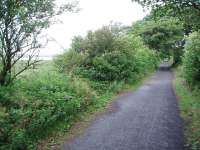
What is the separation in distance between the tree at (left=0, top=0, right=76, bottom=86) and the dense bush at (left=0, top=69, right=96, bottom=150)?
2.36 feet

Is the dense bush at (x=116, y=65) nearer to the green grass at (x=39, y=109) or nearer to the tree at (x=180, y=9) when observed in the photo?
the green grass at (x=39, y=109)

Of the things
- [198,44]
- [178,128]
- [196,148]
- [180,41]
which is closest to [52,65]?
[198,44]

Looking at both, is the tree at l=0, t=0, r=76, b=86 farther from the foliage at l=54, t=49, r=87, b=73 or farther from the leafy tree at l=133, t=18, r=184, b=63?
the leafy tree at l=133, t=18, r=184, b=63

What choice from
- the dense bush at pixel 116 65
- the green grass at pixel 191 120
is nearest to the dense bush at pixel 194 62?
the green grass at pixel 191 120

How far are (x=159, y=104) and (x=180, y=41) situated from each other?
96.9ft

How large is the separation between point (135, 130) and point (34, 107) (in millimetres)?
3328

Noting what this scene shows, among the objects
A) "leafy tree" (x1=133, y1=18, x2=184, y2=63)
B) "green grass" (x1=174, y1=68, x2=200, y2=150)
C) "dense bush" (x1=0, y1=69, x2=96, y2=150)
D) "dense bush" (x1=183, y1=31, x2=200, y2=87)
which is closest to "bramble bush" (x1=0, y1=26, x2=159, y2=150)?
"dense bush" (x1=0, y1=69, x2=96, y2=150)

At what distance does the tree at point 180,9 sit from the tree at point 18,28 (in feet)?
11.9

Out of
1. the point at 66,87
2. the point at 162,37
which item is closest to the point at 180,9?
the point at 66,87

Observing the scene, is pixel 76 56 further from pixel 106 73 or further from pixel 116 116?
pixel 116 116

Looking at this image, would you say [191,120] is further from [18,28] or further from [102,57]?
[102,57]

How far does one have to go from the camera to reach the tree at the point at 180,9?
10650mm

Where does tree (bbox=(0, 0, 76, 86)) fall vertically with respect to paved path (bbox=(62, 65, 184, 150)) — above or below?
above

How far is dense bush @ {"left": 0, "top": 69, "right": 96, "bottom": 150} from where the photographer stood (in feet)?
23.6
